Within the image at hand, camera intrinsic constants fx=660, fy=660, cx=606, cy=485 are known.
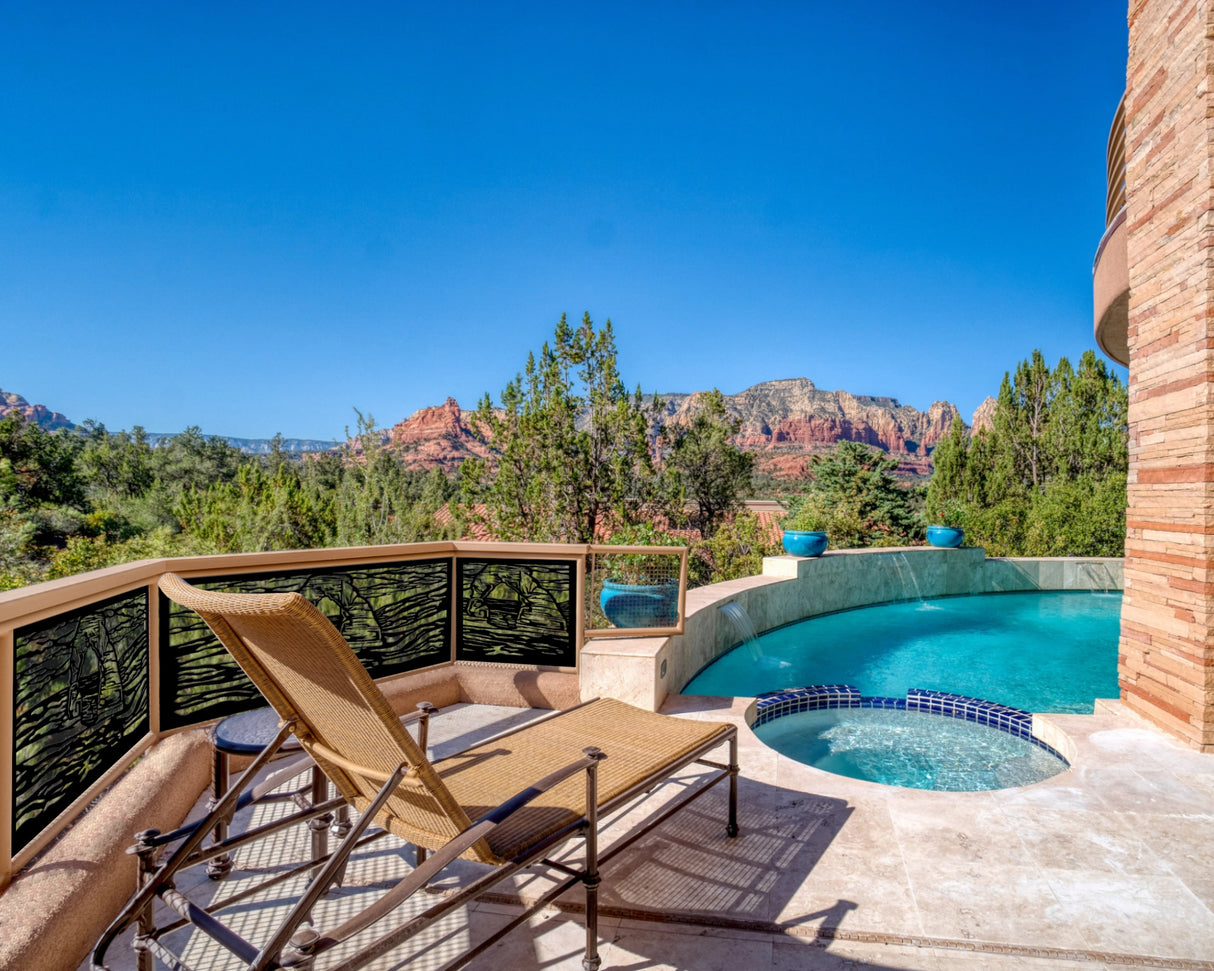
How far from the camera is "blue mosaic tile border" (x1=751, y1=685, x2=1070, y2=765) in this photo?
439 centimetres

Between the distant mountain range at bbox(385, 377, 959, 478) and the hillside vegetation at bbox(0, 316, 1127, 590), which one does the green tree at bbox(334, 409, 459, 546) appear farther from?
the distant mountain range at bbox(385, 377, 959, 478)

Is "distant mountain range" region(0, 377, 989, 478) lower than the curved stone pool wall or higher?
higher

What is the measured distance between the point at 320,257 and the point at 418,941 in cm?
5862

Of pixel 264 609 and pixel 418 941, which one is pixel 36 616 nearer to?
pixel 264 609

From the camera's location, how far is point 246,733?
246 cm

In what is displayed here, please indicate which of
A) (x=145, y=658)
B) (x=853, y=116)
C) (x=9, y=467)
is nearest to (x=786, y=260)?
(x=853, y=116)

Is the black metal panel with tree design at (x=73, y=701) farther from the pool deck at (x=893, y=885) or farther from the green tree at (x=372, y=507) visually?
the green tree at (x=372, y=507)

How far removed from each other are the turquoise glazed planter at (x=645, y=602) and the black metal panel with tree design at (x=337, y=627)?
117 cm

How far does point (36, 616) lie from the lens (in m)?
2.08

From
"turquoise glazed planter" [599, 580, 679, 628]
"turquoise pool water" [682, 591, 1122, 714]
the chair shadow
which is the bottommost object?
"turquoise pool water" [682, 591, 1122, 714]

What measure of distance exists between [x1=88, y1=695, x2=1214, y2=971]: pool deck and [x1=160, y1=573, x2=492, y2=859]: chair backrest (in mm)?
→ 578

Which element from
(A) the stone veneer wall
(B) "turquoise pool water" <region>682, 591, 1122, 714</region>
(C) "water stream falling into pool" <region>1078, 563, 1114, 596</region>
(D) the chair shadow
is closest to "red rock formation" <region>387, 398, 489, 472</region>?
(C) "water stream falling into pool" <region>1078, 563, 1114, 596</region>

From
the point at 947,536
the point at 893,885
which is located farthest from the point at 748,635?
the point at 947,536

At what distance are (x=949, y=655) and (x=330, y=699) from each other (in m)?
7.64
